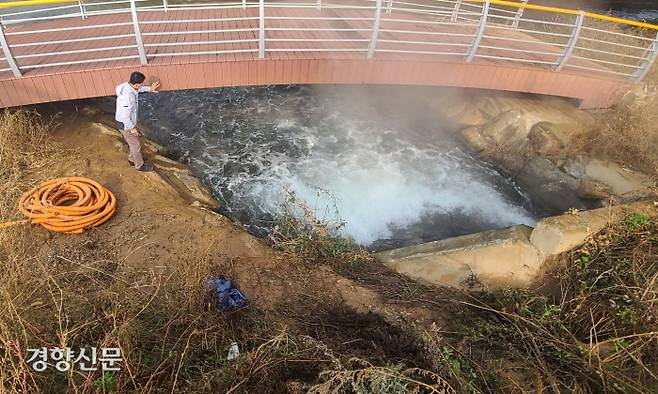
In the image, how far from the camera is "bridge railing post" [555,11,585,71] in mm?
7786

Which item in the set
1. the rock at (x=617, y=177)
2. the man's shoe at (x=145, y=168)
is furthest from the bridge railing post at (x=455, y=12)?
the man's shoe at (x=145, y=168)

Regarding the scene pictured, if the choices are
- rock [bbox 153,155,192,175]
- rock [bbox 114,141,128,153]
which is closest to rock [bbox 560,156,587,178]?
rock [bbox 153,155,192,175]

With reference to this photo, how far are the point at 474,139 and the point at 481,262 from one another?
4865 mm

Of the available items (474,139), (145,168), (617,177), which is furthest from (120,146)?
(617,177)

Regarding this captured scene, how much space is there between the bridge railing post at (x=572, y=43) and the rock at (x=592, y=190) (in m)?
2.52

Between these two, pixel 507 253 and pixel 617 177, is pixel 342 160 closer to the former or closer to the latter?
pixel 507 253

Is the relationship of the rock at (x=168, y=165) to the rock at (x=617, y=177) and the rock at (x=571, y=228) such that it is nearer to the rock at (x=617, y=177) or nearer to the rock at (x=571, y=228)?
the rock at (x=571, y=228)

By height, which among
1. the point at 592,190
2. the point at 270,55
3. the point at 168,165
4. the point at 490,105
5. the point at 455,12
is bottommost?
the point at 168,165

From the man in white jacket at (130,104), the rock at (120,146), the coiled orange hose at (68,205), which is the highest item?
the man in white jacket at (130,104)

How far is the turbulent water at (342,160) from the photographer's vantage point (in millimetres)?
8078

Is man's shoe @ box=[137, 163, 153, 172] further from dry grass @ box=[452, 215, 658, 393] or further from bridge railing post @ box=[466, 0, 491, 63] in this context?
bridge railing post @ box=[466, 0, 491, 63]

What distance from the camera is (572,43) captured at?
817cm

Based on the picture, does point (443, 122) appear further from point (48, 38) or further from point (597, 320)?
point (48, 38)

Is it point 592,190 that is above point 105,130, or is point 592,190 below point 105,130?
below
